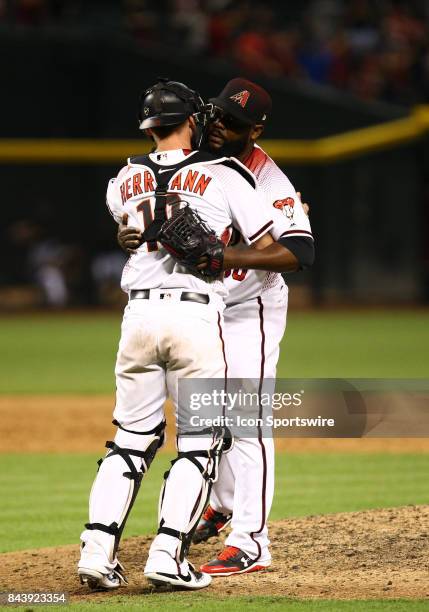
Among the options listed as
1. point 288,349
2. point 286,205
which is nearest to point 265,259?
point 286,205

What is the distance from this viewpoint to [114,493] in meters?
3.78

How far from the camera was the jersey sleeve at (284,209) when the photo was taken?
3.92 m

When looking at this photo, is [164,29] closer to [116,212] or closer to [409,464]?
[409,464]

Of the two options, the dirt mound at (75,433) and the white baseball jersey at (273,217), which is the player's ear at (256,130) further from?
the dirt mound at (75,433)

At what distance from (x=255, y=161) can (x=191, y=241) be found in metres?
0.81

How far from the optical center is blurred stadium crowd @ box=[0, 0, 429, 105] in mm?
17422

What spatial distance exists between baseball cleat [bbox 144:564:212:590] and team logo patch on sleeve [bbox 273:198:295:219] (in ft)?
4.14

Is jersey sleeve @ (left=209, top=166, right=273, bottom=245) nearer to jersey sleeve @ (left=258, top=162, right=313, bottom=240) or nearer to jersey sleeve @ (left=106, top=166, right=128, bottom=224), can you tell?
jersey sleeve @ (left=258, top=162, right=313, bottom=240)

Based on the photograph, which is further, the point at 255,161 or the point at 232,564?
the point at 255,161

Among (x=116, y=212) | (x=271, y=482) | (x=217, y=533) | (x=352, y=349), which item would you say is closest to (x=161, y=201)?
(x=116, y=212)

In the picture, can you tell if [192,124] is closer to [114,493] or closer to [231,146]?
[231,146]

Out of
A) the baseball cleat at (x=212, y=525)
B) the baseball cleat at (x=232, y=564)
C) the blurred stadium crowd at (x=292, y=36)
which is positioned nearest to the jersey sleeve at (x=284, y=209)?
A: the baseball cleat at (x=232, y=564)

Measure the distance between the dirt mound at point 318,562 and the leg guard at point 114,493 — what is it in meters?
0.16

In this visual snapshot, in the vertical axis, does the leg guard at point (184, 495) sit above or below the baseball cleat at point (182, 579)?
above
